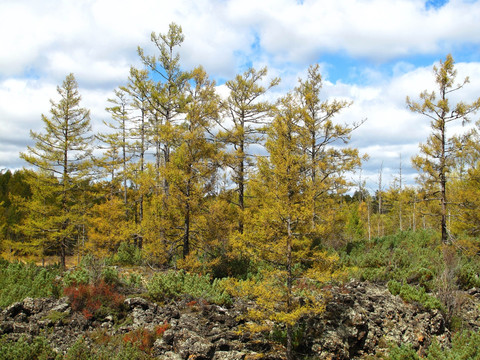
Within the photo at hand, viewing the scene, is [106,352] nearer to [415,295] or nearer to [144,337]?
[144,337]

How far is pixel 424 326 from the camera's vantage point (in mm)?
10844

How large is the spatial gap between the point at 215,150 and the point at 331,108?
7.54 meters

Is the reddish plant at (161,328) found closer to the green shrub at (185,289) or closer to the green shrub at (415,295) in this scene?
the green shrub at (185,289)

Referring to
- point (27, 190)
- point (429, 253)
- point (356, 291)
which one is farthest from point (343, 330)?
point (27, 190)

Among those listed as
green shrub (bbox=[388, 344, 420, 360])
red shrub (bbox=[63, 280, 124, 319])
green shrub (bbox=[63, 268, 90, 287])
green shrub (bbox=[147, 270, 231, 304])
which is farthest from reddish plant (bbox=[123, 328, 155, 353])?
green shrub (bbox=[388, 344, 420, 360])

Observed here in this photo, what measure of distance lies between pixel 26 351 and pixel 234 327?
5.52 metres

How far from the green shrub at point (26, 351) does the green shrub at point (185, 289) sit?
12.9 ft

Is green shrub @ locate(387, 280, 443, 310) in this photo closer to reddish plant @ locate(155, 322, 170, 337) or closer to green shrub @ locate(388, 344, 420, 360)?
green shrub @ locate(388, 344, 420, 360)

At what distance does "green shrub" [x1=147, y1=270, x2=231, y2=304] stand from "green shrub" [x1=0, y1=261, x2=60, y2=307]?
3.76 metres

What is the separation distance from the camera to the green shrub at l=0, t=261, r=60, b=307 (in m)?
11.2

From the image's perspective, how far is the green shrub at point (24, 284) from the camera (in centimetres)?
1124

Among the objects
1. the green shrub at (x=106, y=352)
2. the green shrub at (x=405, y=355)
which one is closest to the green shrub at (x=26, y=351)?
the green shrub at (x=106, y=352)

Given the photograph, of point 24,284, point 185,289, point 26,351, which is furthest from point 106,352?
point 24,284

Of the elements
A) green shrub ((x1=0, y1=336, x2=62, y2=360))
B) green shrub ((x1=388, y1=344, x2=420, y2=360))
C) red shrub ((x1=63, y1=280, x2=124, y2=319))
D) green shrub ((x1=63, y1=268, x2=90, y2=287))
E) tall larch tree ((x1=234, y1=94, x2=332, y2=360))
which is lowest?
green shrub ((x1=388, y1=344, x2=420, y2=360))
